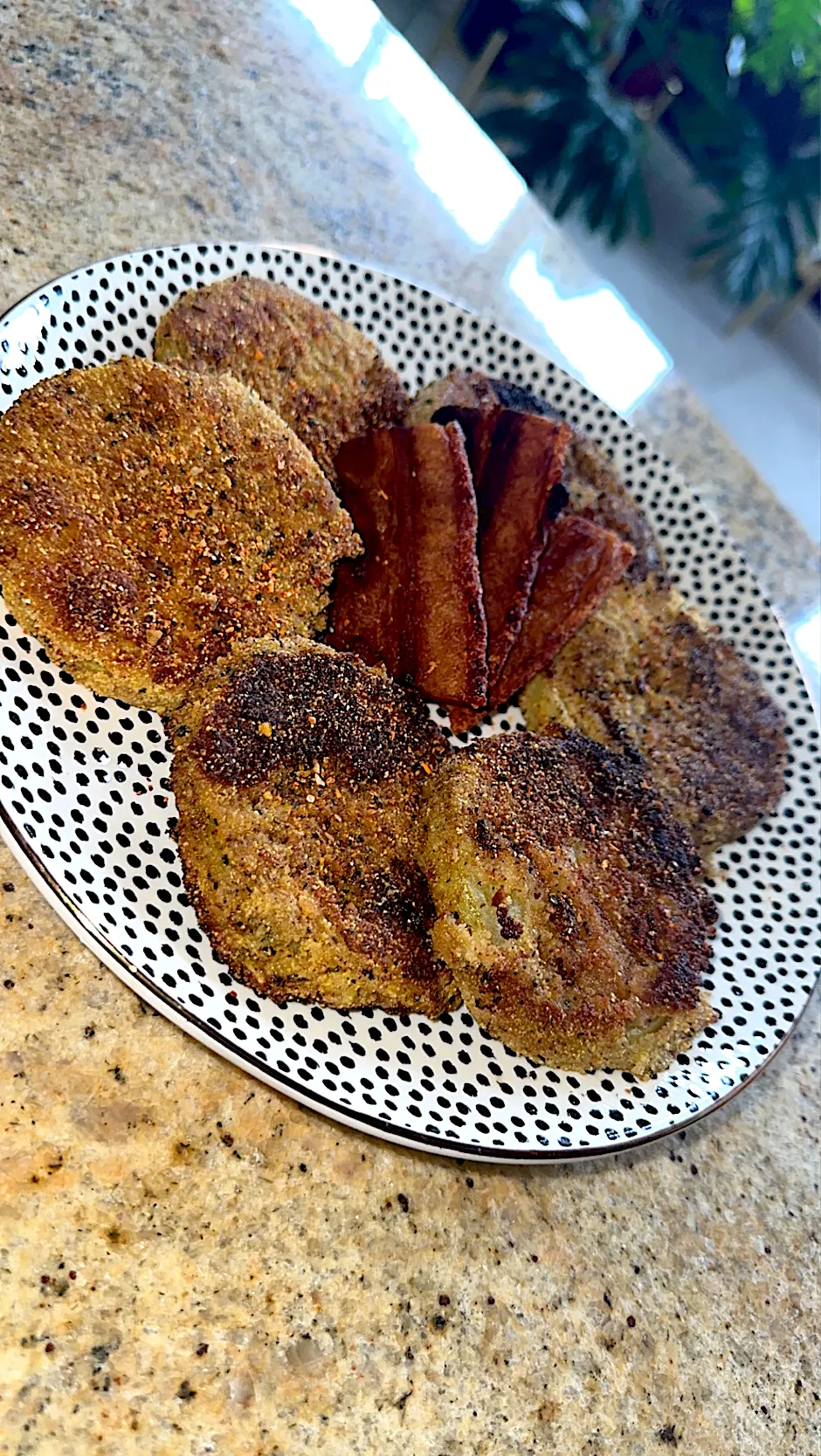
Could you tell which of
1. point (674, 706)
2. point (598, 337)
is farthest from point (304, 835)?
point (598, 337)

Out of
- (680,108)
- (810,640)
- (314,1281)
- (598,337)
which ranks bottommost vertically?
(314,1281)

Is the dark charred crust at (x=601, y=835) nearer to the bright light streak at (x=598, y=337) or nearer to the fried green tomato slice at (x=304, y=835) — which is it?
the fried green tomato slice at (x=304, y=835)

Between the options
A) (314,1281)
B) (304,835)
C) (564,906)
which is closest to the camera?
(314,1281)

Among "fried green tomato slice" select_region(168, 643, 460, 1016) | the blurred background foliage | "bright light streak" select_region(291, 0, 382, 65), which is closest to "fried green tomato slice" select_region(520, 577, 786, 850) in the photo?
"fried green tomato slice" select_region(168, 643, 460, 1016)

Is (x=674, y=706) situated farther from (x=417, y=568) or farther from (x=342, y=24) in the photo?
(x=342, y=24)

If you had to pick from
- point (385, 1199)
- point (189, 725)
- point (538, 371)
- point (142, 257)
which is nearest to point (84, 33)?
point (142, 257)

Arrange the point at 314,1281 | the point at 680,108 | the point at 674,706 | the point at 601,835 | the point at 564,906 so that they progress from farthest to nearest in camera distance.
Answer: the point at 680,108
the point at 674,706
the point at 601,835
the point at 564,906
the point at 314,1281
